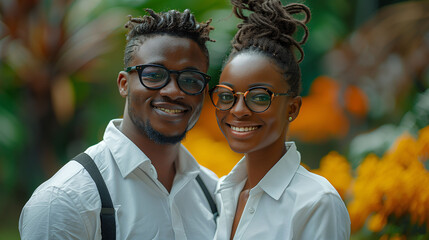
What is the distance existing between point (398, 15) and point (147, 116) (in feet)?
13.2

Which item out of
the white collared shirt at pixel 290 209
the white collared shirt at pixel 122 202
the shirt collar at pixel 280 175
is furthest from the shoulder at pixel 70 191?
the shirt collar at pixel 280 175

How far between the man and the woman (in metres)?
0.30

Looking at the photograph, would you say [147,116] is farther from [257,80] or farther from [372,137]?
[372,137]

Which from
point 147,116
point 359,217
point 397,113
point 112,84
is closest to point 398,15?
point 397,113

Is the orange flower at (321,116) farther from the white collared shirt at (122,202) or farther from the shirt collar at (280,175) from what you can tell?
the shirt collar at (280,175)

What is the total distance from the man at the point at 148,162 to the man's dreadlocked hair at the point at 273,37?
43 cm

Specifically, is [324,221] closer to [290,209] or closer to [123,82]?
[290,209]

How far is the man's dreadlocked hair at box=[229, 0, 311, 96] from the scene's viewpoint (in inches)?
108

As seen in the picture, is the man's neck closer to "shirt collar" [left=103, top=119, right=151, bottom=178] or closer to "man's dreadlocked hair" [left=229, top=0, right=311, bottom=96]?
"shirt collar" [left=103, top=119, right=151, bottom=178]

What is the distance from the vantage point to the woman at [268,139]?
8.02ft

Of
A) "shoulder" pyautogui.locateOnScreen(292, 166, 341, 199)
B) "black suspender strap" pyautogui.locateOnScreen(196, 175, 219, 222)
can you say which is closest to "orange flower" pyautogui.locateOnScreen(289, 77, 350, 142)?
"black suspender strap" pyautogui.locateOnScreen(196, 175, 219, 222)

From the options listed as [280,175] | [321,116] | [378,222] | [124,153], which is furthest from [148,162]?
[321,116]

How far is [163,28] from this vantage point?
3.13 metres

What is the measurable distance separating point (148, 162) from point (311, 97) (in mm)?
4677
